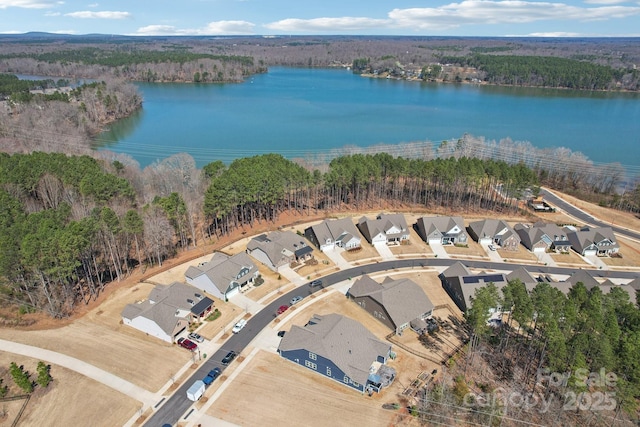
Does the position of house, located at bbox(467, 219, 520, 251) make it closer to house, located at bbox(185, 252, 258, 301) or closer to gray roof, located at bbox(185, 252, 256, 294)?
house, located at bbox(185, 252, 258, 301)

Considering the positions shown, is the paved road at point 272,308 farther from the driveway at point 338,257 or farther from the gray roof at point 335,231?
the gray roof at point 335,231

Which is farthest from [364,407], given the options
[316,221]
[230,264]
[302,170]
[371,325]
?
[302,170]

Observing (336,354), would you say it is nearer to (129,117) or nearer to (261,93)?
(129,117)

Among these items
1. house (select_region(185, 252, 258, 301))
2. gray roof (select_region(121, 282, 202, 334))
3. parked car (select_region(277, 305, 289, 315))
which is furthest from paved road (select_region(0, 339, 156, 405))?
parked car (select_region(277, 305, 289, 315))

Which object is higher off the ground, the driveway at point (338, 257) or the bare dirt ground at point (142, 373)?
the bare dirt ground at point (142, 373)

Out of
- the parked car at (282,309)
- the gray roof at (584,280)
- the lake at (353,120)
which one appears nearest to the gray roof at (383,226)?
the parked car at (282,309)

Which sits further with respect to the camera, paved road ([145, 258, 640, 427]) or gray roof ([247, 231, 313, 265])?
gray roof ([247, 231, 313, 265])
